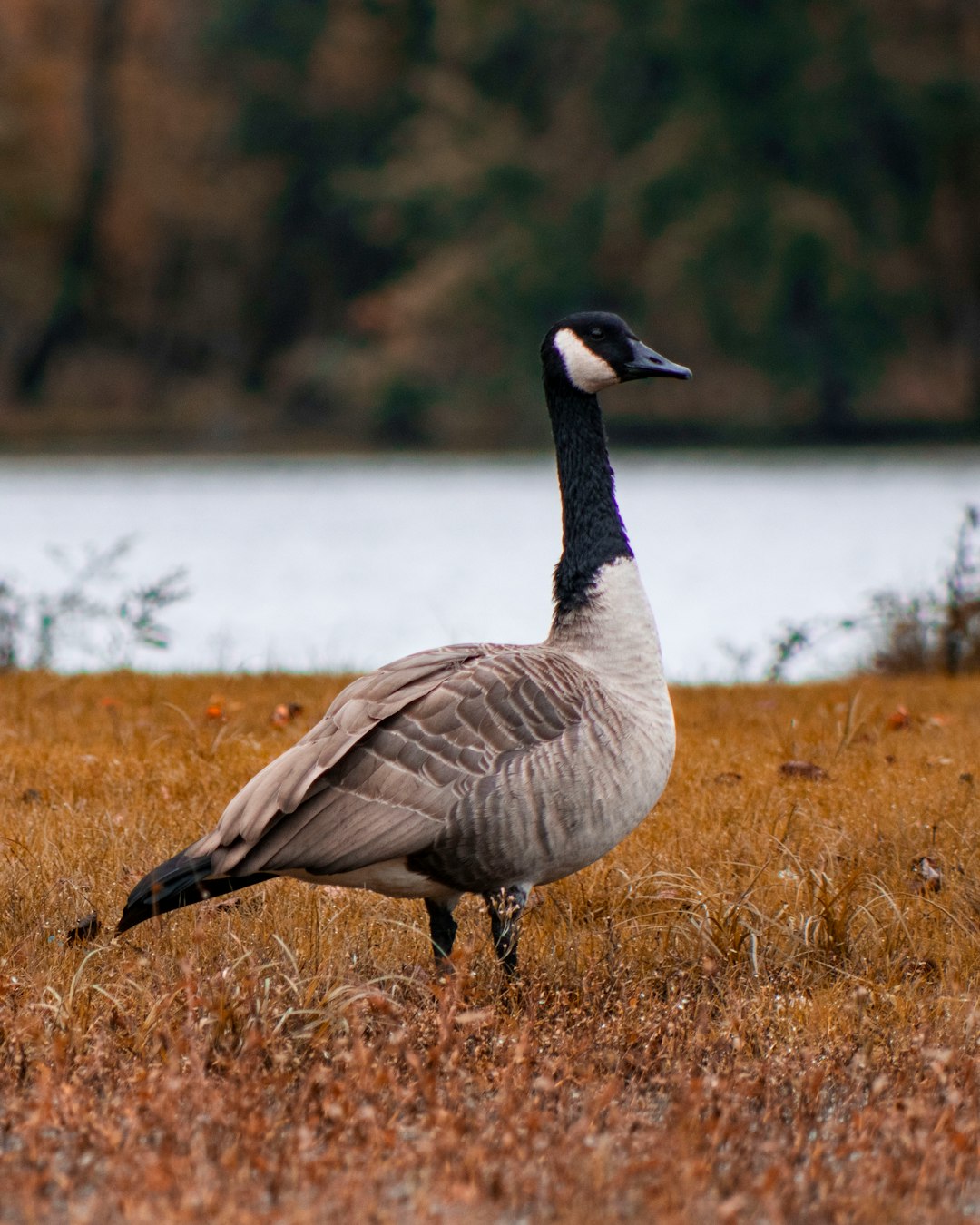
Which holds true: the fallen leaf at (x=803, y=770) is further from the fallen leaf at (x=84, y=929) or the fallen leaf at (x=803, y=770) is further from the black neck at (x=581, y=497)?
the fallen leaf at (x=84, y=929)

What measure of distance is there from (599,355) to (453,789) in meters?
1.77

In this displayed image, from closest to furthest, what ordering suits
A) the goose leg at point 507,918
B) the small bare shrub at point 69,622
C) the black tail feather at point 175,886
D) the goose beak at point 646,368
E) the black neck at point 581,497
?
the black tail feather at point 175,886 → the goose leg at point 507,918 → the black neck at point 581,497 → the goose beak at point 646,368 → the small bare shrub at point 69,622

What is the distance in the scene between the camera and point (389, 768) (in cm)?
423

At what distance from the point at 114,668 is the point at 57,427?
36982 mm

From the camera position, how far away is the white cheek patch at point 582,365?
5.24 metres

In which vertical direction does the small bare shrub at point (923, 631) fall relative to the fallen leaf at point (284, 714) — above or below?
above

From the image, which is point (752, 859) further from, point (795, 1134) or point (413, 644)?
point (413, 644)

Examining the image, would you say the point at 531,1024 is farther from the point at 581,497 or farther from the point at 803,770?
the point at 803,770

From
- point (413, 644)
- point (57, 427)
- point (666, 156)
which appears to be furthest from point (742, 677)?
point (57, 427)

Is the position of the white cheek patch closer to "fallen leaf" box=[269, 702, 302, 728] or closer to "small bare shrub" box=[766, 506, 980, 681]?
"fallen leaf" box=[269, 702, 302, 728]

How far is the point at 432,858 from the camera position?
165 inches

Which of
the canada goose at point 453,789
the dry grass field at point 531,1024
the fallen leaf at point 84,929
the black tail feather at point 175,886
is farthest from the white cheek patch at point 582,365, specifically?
the fallen leaf at point 84,929

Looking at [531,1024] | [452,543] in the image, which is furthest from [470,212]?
[531,1024]

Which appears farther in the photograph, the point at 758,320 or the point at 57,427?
the point at 57,427
